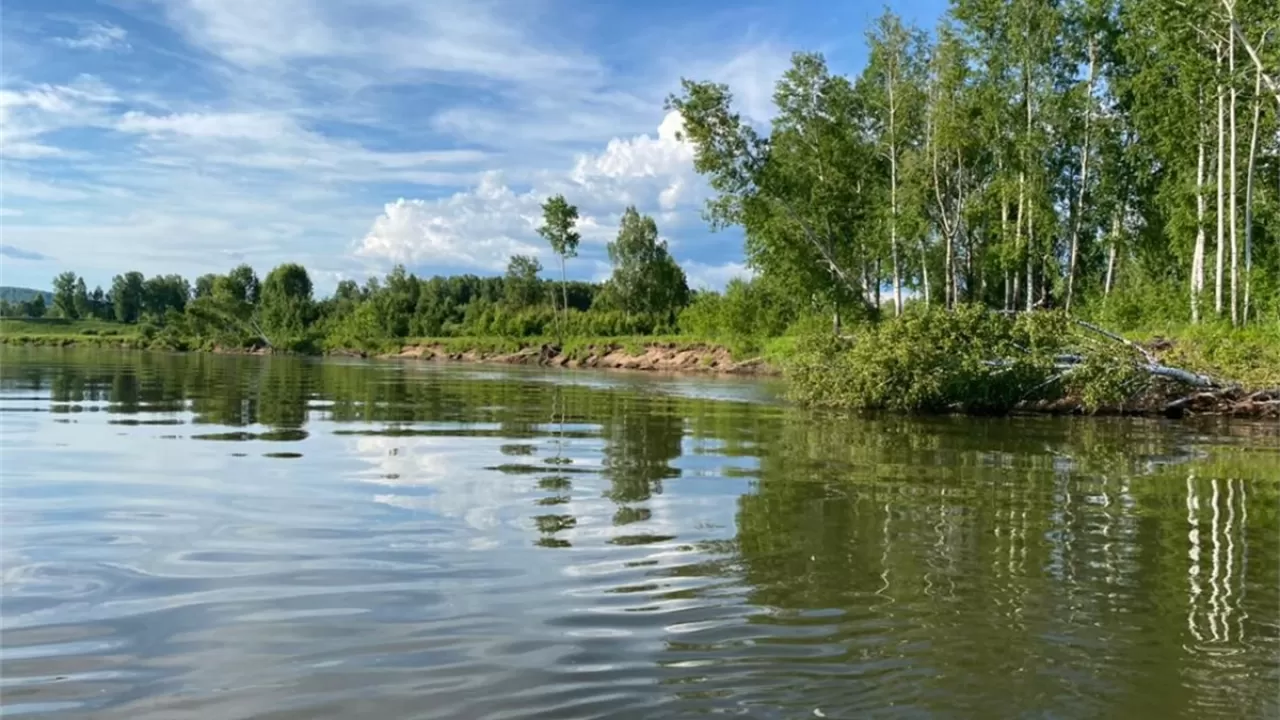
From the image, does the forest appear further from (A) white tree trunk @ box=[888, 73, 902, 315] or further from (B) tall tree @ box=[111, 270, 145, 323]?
(B) tall tree @ box=[111, 270, 145, 323]

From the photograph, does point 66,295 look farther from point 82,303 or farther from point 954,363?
point 954,363

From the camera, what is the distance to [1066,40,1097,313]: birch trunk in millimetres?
38906

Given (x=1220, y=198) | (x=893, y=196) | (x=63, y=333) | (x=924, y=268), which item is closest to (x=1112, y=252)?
(x=924, y=268)

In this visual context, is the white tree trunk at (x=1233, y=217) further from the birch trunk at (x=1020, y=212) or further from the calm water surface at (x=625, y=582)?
the calm water surface at (x=625, y=582)

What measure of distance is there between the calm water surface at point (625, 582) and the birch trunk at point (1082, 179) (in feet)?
89.4

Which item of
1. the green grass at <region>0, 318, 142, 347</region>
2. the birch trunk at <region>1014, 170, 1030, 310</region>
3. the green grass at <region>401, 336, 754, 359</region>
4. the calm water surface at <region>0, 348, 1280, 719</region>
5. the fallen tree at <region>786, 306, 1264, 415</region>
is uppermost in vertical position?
the birch trunk at <region>1014, 170, 1030, 310</region>

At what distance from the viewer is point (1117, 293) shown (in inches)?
1481

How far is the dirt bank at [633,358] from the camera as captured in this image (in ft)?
189

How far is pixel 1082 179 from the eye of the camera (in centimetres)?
3972

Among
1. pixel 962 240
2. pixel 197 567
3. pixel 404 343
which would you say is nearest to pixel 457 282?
pixel 404 343

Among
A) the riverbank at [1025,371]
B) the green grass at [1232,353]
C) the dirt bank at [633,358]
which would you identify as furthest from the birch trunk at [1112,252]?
the dirt bank at [633,358]

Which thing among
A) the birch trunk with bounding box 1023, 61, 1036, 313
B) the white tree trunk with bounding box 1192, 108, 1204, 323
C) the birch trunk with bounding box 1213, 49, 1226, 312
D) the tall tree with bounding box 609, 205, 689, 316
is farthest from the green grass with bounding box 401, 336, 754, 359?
the birch trunk with bounding box 1213, 49, 1226, 312

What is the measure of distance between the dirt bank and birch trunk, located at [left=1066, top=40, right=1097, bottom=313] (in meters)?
16.0

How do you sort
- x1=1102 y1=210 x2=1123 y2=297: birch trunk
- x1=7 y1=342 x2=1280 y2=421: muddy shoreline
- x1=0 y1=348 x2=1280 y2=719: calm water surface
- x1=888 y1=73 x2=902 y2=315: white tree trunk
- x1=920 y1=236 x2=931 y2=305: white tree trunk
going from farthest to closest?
1. x1=920 y1=236 x2=931 y2=305: white tree trunk
2. x1=1102 y1=210 x2=1123 y2=297: birch trunk
3. x1=888 y1=73 x2=902 y2=315: white tree trunk
4. x1=7 y1=342 x2=1280 y2=421: muddy shoreline
5. x1=0 y1=348 x2=1280 y2=719: calm water surface
